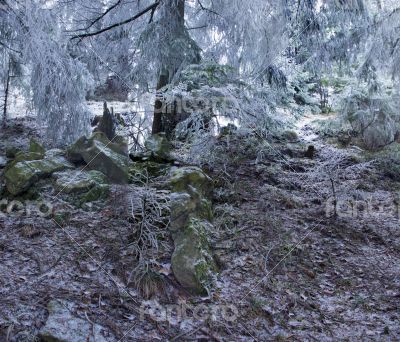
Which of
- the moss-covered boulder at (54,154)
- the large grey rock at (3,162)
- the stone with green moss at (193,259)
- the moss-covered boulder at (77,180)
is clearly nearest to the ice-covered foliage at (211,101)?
the moss-covered boulder at (77,180)

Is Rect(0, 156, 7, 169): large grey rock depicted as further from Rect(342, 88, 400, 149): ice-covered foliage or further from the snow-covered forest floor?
Rect(342, 88, 400, 149): ice-covered foliage

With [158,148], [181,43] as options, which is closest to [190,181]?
[158,148]

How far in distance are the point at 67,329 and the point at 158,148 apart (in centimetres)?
374

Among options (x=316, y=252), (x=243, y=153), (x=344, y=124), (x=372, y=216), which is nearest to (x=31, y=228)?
(x=316, y=252)

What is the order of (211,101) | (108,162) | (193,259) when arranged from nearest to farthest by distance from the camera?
(193,259)
(108,162)
(211,101)

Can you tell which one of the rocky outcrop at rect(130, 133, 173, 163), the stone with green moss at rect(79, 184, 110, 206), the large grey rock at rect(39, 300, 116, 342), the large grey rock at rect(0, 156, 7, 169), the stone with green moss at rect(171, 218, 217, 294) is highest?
the rocky outcrop at rect(130, 133, 173, 163)

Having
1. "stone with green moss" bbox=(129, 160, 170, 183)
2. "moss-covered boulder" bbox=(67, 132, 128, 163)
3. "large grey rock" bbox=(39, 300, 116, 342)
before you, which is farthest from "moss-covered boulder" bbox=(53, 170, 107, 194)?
"large grey rock" bbox=(39, 300, 116, 342)

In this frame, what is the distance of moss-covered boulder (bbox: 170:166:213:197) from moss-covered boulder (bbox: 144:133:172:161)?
3.91 feet

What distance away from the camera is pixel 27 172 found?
520 centimetres

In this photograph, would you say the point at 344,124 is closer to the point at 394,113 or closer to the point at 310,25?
the point at 394,113

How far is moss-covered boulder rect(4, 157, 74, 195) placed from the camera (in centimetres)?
510

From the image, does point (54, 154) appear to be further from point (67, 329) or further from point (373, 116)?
point (373, 116)

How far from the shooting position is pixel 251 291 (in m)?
4.07

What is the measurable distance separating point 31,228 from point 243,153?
4.38 metres
